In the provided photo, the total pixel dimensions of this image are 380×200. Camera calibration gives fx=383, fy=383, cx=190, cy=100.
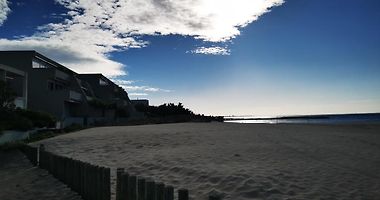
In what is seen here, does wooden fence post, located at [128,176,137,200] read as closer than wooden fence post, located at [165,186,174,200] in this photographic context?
No

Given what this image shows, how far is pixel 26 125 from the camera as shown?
2486cm

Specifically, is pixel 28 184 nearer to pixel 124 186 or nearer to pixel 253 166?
Answer: pixel 124 186

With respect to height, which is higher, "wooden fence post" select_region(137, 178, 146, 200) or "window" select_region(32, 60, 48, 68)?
"window" select_region(32, 60, 48, 68)

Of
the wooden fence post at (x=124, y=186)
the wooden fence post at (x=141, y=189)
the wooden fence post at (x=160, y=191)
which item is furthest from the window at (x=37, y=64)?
the wooden fence post at (x=160, y=191)

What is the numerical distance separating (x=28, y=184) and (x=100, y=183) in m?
4.77

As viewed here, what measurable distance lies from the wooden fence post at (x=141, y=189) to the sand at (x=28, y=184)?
376 centimetres

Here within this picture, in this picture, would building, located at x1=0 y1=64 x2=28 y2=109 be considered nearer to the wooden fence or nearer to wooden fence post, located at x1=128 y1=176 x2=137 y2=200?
the wooden fence

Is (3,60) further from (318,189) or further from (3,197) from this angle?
(318,189)

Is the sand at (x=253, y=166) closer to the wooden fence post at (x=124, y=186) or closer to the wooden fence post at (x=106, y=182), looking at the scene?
the wooden fence post at (x=106, y=182)

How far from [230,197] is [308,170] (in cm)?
350

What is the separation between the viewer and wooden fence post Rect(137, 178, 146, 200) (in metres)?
5.74

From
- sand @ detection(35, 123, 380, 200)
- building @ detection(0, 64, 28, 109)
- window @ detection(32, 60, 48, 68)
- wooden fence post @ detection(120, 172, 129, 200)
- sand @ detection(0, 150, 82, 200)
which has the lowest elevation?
sand @ detection(0, 150, 82, 200)

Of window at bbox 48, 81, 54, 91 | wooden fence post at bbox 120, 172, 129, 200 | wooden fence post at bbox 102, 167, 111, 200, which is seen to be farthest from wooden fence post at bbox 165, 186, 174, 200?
window at bbox 48, 81, 54, 91

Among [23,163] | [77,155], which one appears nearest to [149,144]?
[77,155]
